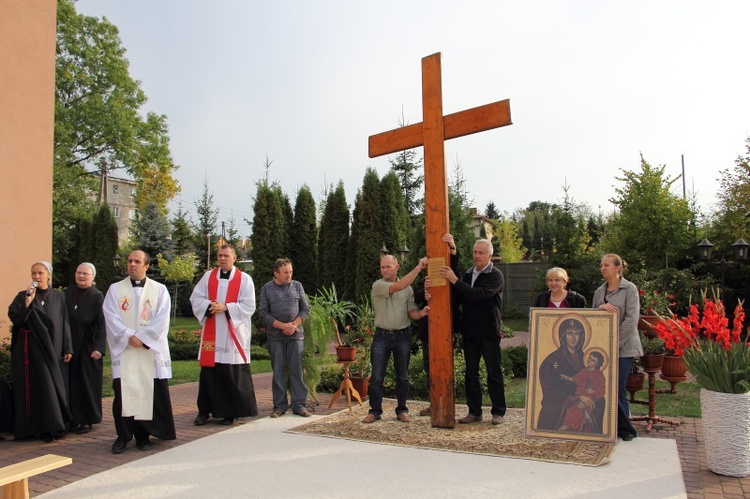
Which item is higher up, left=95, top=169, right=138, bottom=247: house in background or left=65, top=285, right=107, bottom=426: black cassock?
left=95, top=169, right=138, bottom=247: house in background

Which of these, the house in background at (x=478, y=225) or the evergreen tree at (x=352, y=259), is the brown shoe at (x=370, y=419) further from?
the evergreen tree at (x=352, y=259)

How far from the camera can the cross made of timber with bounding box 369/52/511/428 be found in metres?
6.03

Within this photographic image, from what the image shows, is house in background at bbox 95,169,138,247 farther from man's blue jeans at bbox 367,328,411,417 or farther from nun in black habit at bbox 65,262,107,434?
man's blue jeans at bbox 367,328,411,417

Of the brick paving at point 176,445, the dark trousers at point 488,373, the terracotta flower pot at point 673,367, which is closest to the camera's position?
the brick paving at point 176,445

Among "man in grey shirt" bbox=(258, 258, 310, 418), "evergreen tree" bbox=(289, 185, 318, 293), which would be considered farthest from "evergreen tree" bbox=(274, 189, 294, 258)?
"man in grey shirt" bbox=(258, 258, 310, 418)

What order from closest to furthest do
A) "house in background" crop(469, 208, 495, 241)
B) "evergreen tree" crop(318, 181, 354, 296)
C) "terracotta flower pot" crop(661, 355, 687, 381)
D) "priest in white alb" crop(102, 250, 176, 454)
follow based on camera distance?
"priest in white alb" crop(102, 250, 176, 454) → "terracotta flower pot" crop(661, 355, 687, 381) → "house in background" crop(469, 208, 495, 241) → "evergreen tree" crop(318, 181, 354, 296)

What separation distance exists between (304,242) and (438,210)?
14794 millimetres

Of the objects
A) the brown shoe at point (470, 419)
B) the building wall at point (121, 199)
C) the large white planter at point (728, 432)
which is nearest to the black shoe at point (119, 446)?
the brown shoe at point (470, 419)

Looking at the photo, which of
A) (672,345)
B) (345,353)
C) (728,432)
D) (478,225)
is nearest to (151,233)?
(478,225)

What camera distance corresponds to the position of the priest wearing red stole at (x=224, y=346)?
6.65 m

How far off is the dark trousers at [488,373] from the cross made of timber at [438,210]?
32 centimetres

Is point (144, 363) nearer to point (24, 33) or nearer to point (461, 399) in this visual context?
point (461, 399)

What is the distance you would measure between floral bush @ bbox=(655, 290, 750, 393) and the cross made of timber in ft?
7.10

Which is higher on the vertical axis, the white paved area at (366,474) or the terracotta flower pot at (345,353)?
the terracotta flower pot at (345,353)
